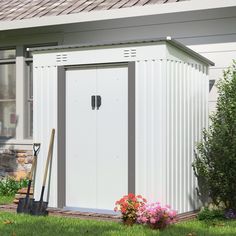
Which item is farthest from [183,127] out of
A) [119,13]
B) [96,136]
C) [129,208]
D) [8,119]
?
[8,119]

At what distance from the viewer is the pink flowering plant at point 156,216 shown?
23.5ft

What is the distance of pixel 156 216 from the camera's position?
7.16m

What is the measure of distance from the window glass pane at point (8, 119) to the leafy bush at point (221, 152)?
14.6 feet

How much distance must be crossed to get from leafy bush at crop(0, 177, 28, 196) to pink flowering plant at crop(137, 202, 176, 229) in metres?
3.88

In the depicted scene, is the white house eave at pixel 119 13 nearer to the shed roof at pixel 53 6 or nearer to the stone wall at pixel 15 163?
the shed roof at pixel 53 6

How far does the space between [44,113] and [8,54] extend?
346 cm

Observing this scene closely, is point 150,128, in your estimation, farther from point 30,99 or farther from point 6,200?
point 30,99

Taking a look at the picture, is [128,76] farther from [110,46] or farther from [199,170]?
[199,170]

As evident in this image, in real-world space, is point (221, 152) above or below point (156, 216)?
above

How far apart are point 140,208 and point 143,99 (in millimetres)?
1541

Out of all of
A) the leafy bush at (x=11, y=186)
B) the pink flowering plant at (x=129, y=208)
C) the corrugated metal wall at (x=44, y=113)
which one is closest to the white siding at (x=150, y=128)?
the pink flowering plant at (x=129, y=208)

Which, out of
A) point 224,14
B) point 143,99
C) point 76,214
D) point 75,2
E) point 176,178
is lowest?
point 76,214

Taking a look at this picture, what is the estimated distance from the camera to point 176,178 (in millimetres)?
8133

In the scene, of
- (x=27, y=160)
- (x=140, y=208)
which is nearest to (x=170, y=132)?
(x=140, y=208)
